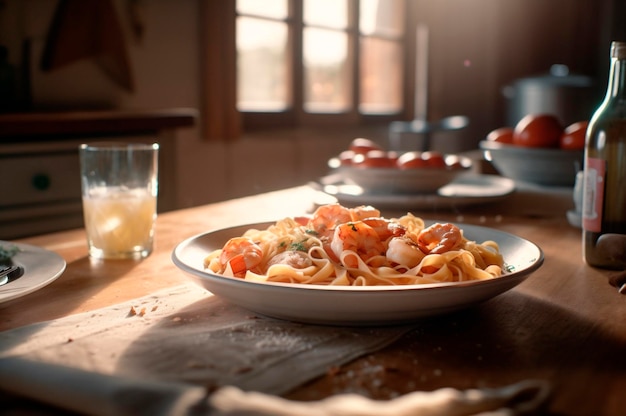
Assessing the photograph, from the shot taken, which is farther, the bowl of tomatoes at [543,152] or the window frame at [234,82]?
the window frame at [234,82]

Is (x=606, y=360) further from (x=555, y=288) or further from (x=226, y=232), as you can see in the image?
(x=226, y=232)

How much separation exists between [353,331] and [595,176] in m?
0.52

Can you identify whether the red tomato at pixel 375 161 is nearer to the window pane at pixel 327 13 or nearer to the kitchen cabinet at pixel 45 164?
the kitchen cabinet at pixel 45 164

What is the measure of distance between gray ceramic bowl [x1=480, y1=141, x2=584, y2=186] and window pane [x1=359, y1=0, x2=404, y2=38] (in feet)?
11.2

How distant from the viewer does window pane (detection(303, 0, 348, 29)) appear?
4.81m

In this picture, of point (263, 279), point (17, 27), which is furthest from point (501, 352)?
point (17, 27)

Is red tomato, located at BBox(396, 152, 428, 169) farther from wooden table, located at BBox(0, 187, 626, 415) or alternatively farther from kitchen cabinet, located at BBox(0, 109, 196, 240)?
kitchen cabinet, located at BBox(0, 109, 196, 240)

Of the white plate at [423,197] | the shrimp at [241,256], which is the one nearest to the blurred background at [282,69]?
the white plate at [423,197]

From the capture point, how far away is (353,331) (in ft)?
2.48

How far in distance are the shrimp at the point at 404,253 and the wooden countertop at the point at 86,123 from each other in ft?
6.12

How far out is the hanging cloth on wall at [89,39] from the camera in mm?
3143

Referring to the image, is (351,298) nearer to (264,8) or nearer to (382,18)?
(264,8)

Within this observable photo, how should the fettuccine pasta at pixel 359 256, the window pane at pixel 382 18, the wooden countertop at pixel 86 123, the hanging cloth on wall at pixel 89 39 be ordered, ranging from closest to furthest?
the fettuccine pasta at pixel 359 256
the wooden countertop at pixel 86 123
the hanging cloth on wall at pixel 89 39
the window pane at pixel 382 18

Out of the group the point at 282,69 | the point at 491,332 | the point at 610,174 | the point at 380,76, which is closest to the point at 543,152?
the point at 610,174
